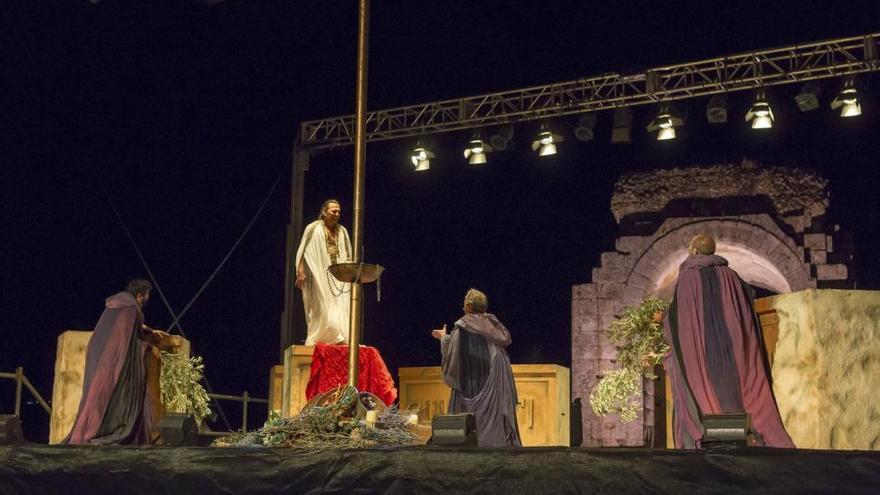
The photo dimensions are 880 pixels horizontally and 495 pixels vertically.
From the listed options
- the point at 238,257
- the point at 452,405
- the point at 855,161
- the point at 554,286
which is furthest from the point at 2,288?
the point at 855,161

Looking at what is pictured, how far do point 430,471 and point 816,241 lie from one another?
1067 cm

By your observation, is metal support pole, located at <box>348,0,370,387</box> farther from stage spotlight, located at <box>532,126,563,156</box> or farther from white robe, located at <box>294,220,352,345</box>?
stage spotlight, located at <box>532,126,563,156</box>

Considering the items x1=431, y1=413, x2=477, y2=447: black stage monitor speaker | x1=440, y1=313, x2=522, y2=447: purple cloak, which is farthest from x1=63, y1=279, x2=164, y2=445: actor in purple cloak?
x1=431, y1=413, x2=477, y2=447: black stage monitor speaker

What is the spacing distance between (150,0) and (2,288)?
3535 millimetres

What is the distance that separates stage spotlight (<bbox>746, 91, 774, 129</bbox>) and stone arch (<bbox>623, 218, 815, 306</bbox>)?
10.4 ft

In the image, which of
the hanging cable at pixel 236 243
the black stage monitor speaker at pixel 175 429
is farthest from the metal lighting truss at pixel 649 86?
the black stage monitor speaker at pixel 175 429

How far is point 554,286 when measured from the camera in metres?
15.4

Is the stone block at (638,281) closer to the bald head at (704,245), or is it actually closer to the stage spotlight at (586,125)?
the stage spotlight at (586,125)

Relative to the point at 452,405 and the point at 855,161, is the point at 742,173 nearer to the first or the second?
the point at 855,161

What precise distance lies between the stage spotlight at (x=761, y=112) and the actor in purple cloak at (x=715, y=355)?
4.61 m

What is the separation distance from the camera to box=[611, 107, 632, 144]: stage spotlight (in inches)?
442

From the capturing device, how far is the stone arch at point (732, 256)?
13211 millimetres

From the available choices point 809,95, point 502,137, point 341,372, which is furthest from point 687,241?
point 341,372

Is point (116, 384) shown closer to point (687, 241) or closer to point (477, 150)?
point (477, 150)
